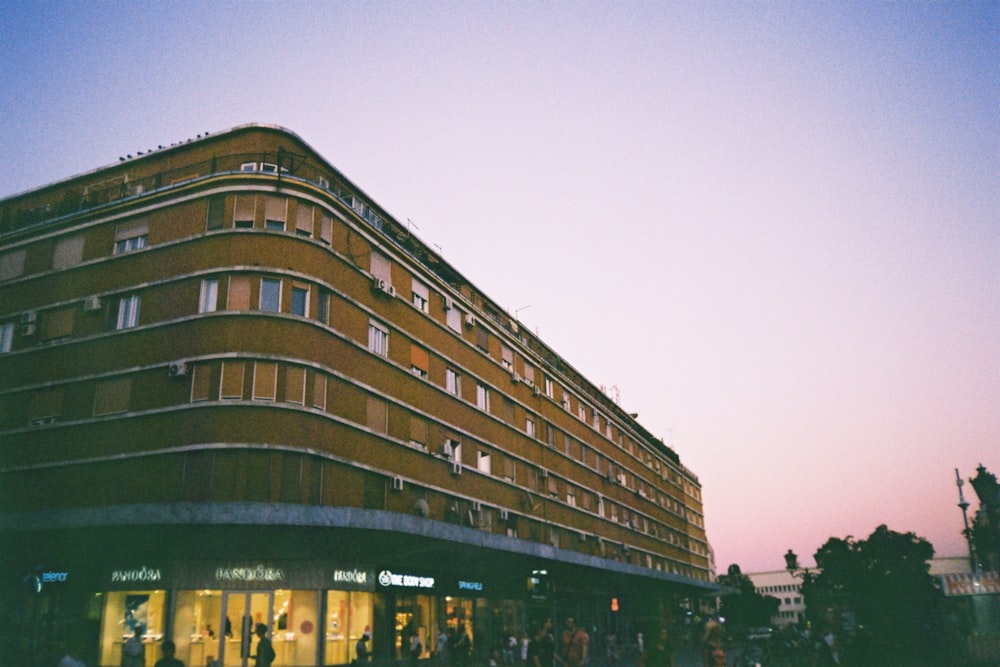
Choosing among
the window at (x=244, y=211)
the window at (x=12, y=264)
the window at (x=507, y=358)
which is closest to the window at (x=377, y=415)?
the window at (x=244, y=211)

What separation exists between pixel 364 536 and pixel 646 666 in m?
11.4

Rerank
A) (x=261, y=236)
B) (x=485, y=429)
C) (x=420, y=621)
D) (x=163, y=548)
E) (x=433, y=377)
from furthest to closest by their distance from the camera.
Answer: (x=485, y=429)
(x=433, y=377)
(x=420, y=621)
(x=261, y=236)
(x=163, y=548)

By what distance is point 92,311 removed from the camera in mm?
26844

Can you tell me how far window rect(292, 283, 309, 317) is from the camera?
2523cm

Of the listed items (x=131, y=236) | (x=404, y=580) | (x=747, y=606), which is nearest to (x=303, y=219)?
(x=131, y=236)

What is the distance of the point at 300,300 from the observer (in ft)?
83.4

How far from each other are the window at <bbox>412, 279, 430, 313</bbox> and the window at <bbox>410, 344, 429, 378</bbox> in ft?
5.83

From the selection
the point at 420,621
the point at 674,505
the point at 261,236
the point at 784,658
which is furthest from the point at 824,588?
the point at 261,236

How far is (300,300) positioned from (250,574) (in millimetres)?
8458

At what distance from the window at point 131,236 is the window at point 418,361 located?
33.6 feet

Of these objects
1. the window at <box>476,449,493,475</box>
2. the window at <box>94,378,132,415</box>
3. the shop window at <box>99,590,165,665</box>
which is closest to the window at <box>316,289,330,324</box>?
the window at <box>94,378,132,415</box>

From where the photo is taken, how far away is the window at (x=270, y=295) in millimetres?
24750

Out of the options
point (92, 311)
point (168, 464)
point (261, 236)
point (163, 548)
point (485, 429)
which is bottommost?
point (163, 548)

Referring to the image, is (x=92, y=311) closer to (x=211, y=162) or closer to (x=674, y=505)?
(x=211, y=162)
